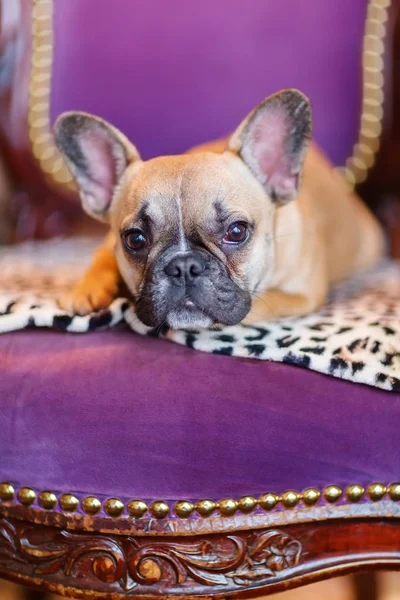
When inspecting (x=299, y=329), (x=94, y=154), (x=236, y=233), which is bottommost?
(x=299, y=329)

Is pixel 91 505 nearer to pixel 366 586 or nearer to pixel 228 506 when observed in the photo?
pixel 228 506

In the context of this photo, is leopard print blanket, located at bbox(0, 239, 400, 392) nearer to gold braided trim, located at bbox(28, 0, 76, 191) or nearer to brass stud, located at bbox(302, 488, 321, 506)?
brass stud, located at bbox(302, 488, 321, 506)

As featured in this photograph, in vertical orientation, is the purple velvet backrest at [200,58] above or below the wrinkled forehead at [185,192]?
above

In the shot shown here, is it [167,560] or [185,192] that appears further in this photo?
[185,192]

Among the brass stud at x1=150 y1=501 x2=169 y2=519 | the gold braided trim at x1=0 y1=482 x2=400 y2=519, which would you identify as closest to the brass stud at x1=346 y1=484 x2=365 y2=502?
the gold braided trim at x1=0 y1=482 x2=400 y2=519

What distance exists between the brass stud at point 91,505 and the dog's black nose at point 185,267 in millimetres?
322

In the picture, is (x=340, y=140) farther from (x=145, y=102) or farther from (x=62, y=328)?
(x=62, y=328)

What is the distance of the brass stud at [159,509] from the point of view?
0.84 metres

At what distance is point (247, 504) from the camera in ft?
2.75

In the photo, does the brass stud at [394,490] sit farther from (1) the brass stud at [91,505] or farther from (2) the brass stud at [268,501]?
(1) the brass stud at [91,505]

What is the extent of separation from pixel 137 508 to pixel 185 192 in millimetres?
461

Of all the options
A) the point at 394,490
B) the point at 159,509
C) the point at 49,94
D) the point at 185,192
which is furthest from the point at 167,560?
the point at 49,94

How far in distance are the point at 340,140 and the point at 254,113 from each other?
1.80 ft

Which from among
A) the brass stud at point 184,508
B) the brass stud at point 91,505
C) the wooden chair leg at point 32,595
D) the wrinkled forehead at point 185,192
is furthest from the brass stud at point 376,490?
the wooden chair leg at point 32,595
